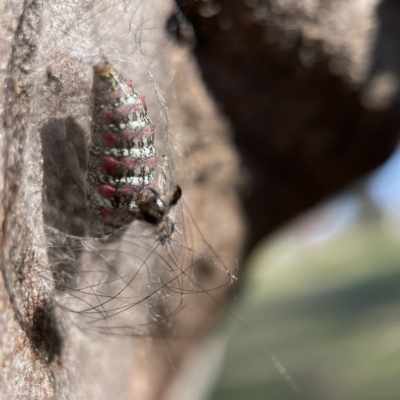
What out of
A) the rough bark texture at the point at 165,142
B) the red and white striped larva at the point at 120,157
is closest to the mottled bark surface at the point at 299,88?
the rough bark texture at the point at 165,142

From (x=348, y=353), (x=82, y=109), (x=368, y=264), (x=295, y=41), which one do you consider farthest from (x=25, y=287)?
(x=368, y=264)

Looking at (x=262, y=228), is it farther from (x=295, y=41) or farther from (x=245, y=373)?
(x=295, y=41)

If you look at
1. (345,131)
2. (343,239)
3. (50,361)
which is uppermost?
(345,131)

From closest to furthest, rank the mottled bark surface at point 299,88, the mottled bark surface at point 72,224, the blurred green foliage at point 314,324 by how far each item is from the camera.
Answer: the mottled bark surface at point 72,224 < the mottled bark surface at point 299,88 < the blurred green foliage at point 314,324

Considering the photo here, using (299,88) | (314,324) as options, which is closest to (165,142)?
(299,88)

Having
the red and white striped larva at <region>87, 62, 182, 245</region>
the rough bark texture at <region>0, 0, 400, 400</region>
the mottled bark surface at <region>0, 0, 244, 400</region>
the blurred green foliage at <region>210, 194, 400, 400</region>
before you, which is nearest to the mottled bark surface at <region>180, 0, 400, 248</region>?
the rough bark texture at <region>0, 0, 400, 400</region>

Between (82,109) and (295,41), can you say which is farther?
(295,41)

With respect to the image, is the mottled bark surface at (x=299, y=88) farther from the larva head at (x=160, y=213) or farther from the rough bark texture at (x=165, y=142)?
the larva head at (x=160, y=213)

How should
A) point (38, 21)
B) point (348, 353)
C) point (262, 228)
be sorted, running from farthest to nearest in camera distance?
point (348, 353), point (262, 228), point (38, 21)

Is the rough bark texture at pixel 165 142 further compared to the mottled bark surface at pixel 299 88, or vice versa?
the mottled bark surface at pixel 299 88
